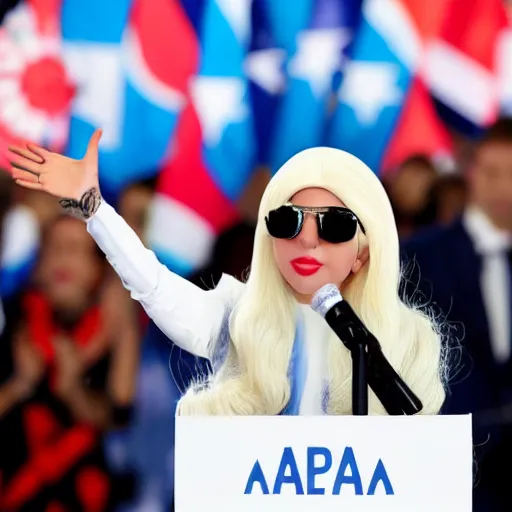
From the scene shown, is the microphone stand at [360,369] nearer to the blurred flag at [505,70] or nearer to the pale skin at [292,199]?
the pale skin at [292,199]

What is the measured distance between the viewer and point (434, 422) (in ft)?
5.92

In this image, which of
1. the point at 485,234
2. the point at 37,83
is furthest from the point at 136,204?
the point at 485,234

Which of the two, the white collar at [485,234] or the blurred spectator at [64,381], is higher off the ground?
the white collar at [485,234]

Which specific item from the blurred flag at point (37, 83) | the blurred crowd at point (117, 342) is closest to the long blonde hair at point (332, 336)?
the blurred crowd at point (117, 342)

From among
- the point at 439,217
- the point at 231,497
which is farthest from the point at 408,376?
the point at 439,217

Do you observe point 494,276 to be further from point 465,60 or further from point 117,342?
point 117,342

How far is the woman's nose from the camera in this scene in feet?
7.45

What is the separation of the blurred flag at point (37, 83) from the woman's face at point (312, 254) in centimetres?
Result: 255

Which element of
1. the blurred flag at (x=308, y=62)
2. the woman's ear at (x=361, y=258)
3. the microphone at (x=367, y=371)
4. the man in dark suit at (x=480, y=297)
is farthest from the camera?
the blurred flag at (x=308, y=62)

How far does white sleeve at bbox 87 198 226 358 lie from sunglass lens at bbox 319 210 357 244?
336 millimetres

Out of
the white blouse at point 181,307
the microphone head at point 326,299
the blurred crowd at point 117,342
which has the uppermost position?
the blurred crowd at point 117,342

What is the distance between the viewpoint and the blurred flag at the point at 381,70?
463 cm

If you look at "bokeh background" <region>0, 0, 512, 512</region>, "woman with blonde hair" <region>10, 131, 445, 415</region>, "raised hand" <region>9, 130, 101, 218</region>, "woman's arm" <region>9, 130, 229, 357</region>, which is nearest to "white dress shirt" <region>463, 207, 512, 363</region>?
"bokeh background" <region>0, 0, 512, 512</region>

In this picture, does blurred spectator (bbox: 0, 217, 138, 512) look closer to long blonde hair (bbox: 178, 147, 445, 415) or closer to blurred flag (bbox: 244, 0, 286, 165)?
blurred flag (bbox: 244, 0, 286, 165)
